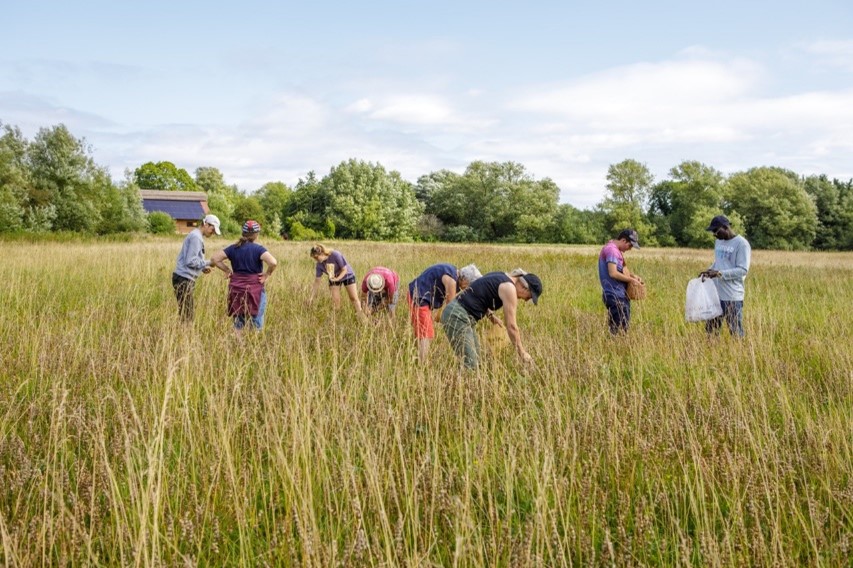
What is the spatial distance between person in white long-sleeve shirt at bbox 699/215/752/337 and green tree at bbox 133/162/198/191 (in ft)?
290

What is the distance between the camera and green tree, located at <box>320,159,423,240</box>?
52781 mm

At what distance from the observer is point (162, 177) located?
84.5m

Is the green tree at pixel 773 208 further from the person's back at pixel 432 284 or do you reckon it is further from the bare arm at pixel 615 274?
the person's back at pixel 432 284

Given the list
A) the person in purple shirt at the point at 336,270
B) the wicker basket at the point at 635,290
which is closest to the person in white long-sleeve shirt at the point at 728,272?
the wicker basket at the point at 635,290

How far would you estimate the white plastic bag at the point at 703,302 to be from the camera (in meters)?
6.37

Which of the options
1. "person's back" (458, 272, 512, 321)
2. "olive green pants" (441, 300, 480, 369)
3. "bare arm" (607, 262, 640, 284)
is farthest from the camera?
"bare arm" (607, 262, 640, 284)

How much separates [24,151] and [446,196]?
41037 millimetres

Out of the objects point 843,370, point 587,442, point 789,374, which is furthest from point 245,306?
point 843,370

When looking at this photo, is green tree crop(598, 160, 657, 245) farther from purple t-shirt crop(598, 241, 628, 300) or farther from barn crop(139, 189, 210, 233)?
purple t-shirt crop(598, 241, 628, 300)

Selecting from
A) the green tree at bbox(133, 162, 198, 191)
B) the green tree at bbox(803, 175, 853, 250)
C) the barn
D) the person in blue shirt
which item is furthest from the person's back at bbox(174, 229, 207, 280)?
the green tree at bbox(133, 162, 198, 191)

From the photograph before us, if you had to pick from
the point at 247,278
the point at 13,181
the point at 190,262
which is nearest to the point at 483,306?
the point at 247,278

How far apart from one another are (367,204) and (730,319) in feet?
159

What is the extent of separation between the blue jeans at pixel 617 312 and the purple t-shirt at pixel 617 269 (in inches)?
1.9

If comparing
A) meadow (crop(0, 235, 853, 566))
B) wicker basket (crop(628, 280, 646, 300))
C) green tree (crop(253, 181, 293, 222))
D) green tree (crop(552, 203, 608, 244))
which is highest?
green tree (crop(253, 181, 293, 222))
